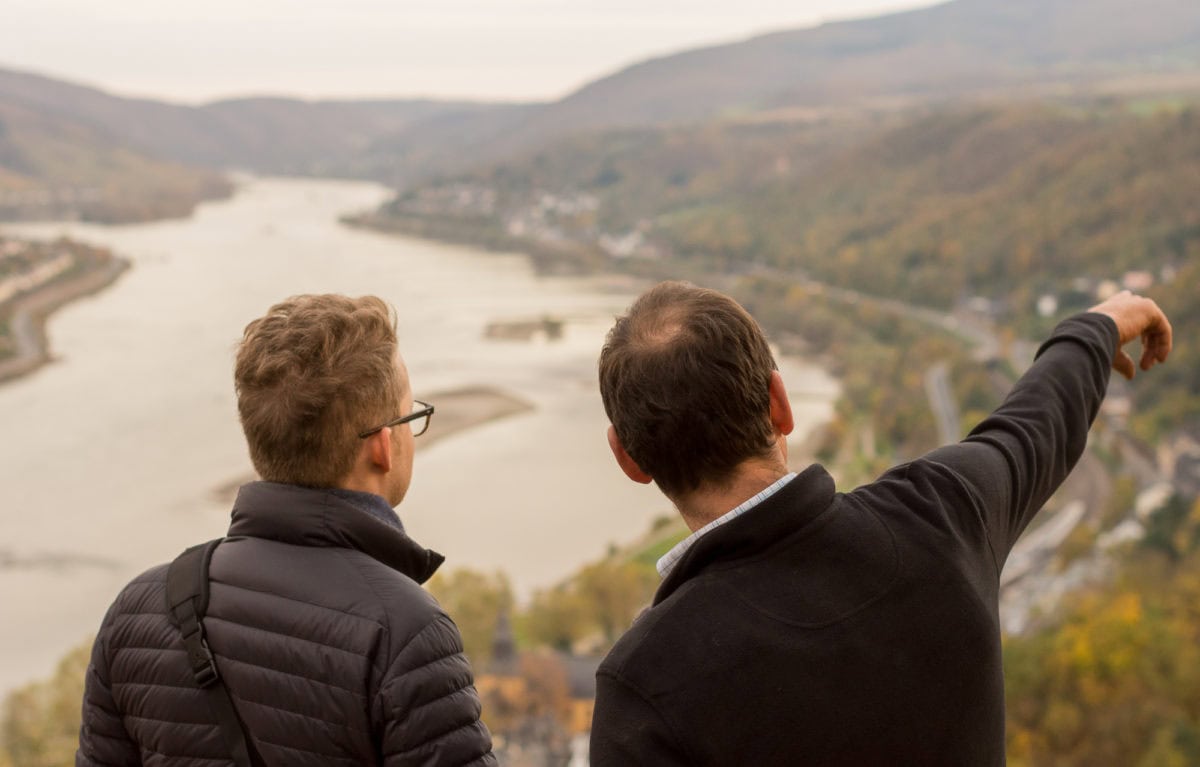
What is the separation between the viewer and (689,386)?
0.71 meters

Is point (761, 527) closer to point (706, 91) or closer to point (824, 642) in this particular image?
point (824, 642)

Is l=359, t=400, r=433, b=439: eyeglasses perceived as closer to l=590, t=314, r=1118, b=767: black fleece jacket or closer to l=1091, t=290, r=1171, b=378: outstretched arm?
l=590, t=314, r=1118, b=767: black fleece jacket

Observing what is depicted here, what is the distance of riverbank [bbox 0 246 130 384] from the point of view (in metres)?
16.3

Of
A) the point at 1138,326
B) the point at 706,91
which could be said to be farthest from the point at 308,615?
the point at 706,91

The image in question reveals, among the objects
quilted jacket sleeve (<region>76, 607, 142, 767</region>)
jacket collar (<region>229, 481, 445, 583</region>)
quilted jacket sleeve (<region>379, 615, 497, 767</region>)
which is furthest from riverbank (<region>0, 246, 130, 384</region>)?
quilted jacket sleeve (<region>379, 615, 497, 767</region>)

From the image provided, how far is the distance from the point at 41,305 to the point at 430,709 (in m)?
22.5

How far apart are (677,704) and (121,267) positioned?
26.7 meters

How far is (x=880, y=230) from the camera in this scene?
95.8 ft

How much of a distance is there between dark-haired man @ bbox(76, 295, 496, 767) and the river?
24.4 feet

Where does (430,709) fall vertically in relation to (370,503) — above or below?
below

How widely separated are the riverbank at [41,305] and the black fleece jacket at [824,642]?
1696cm

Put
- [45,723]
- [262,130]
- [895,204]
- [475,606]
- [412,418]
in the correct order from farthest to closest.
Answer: [262,130], [895,204], [475,606], [45,723], [412,418]

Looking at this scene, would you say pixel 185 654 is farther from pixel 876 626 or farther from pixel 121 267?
pixel 121 267

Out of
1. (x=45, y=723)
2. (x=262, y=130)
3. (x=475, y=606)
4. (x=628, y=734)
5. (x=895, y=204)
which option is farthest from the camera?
(x=262, y=130)
